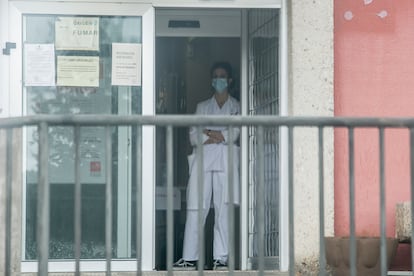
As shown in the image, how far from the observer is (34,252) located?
29.1 ft

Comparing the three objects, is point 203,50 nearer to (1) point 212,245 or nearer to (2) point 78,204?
(1) point 212,245

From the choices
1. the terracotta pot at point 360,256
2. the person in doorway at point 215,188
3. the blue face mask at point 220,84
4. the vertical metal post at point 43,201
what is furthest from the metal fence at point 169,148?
the blue face mask at point 220,84

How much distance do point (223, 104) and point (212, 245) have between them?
1373 millimetres

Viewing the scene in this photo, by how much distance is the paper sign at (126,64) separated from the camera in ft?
29.6

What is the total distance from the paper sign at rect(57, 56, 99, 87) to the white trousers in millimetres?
1654

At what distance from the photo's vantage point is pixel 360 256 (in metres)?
8.16

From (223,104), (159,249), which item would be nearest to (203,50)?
(223,104)

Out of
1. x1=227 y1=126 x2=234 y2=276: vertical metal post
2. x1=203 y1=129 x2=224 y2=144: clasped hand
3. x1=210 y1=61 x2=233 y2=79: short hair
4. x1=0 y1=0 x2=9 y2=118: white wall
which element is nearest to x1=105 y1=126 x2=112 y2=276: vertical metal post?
x1=227 y1=126 x2=234 y2=276: vertical metal post

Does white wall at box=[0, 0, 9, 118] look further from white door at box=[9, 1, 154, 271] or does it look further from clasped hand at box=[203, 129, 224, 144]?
clasped hand at box=[203, 129, 224, 144]

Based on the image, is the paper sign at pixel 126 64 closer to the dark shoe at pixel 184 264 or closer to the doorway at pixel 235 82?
the doorway at pixel 235 82

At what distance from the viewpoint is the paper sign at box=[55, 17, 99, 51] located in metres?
9.00

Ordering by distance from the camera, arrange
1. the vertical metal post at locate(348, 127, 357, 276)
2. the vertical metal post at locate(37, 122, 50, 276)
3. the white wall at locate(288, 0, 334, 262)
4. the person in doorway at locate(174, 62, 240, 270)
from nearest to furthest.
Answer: the vertical metal post at locate(37, 122, 50, 276), the vertical metal post at locate(348, 127, 357, 276), the white wall at locate(288, 0, 334, 262), the person in doorway at locate(174, 62, 240, 270)

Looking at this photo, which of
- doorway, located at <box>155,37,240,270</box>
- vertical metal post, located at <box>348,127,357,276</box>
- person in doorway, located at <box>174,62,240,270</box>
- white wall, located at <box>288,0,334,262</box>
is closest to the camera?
vertical metal post, located at <box>348,127,357,276</box>

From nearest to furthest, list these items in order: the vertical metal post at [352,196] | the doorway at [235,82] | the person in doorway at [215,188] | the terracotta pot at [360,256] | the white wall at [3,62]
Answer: the vertical metal post at [352,196]
the terracotta pot at [360,256]
the white wall at [3,62]
the doorway at [235,82]
the person in doorway at [215,188]
